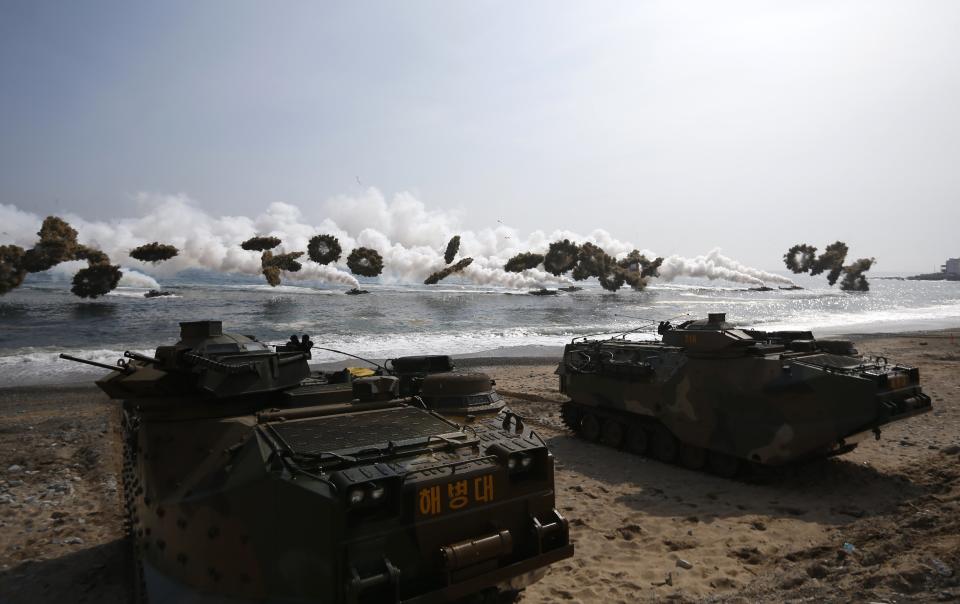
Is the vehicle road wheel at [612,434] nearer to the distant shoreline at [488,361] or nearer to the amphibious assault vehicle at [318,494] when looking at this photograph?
the distant shoreline at [488,361]

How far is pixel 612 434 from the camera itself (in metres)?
12.1

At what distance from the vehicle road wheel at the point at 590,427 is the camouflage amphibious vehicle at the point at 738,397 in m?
0.02

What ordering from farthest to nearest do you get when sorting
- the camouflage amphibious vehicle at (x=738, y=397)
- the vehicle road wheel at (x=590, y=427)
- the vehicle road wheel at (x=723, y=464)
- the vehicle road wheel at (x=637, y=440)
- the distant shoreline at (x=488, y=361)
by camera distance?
the distant shoreline at (x=488, y=361) < the vehicle road wheel at (x=590, y=427) < the vehicle road wheel at (x=637, y=440) < the vehicle road wheel at (x=723, y=464) < the camouflage amphibious vehicle at (x=738, y=397)

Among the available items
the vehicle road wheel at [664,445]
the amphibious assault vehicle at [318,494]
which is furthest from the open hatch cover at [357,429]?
the vehicle road wheel at [664,445]

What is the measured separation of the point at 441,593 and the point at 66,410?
619 inches

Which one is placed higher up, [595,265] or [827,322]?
[595,265]

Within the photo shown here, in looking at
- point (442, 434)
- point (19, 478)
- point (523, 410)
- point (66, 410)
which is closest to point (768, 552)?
point (442, 434)

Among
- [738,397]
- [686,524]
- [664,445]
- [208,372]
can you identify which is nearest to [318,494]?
[208,372]

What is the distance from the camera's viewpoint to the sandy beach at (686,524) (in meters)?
5.55

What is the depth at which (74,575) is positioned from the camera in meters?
6.36

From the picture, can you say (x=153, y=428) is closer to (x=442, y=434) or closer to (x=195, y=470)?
(x=195, y=470)

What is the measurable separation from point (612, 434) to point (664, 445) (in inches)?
52.6

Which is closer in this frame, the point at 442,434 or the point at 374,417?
the point at 442,434

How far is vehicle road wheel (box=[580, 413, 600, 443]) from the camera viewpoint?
12.4 metres
